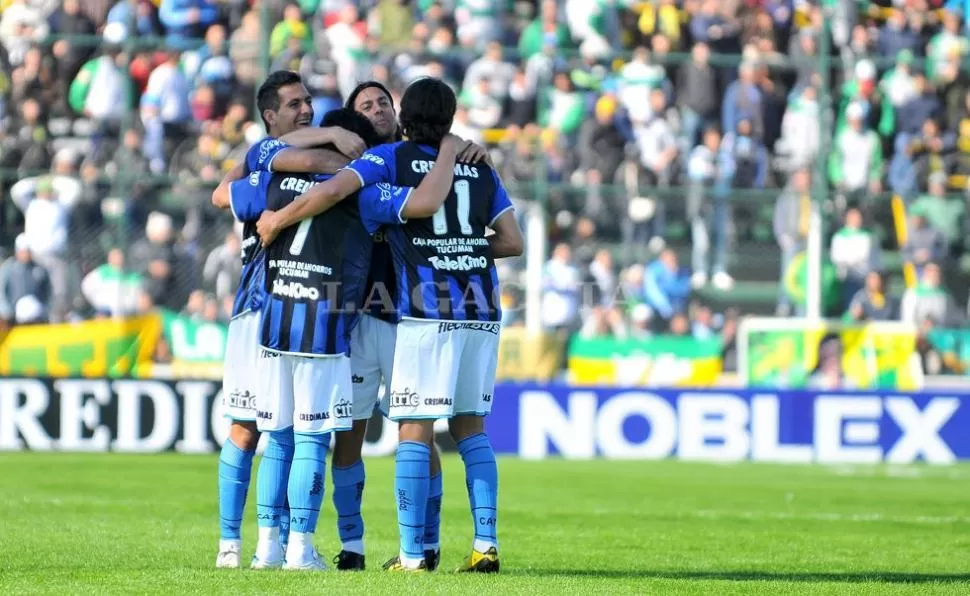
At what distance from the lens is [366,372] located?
7.71m

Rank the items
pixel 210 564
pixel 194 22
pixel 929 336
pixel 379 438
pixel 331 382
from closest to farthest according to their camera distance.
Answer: pixel 331 382 → pixel 210 564 → pixel 379 438 → pixel 929 336 → pixel 194 22

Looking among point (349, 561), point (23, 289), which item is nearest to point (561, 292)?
point (23, 289)

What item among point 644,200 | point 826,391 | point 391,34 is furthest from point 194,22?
point 826,391

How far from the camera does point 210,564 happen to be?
7.77 meters

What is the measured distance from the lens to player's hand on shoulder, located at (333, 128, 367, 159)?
24.2 ft

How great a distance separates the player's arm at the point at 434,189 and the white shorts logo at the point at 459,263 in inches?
8.6

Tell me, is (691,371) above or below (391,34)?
below

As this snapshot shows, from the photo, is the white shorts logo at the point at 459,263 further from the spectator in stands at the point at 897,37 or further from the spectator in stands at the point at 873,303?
the spectator in stands at the point at 897,37

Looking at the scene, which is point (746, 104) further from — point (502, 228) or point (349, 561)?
point (349, 561)

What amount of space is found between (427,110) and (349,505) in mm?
1890

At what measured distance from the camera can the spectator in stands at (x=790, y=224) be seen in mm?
18312

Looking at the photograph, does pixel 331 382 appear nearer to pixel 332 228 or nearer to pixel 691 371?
pixel 332 228

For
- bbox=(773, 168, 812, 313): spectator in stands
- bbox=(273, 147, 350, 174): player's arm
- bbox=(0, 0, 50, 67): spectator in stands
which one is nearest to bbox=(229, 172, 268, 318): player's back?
bbox=(273, 147, 350, 174): player's arm

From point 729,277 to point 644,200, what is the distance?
1.30m
